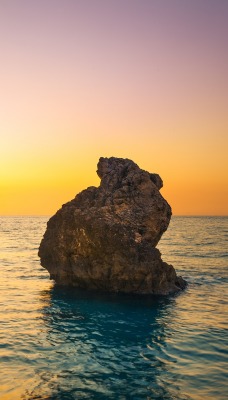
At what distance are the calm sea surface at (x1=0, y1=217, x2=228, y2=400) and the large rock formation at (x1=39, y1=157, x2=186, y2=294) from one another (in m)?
1.30

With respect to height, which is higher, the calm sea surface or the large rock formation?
the large rock formation

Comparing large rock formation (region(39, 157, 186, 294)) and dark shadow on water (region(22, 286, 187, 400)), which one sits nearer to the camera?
dark shadow on water (region(22, 286, 187, 400))

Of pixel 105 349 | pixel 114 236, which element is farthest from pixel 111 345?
pixel 114 236

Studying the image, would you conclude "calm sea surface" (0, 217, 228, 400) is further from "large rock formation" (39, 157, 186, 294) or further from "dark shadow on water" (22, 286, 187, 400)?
"large rock formation" (39, 157, 186, 294)

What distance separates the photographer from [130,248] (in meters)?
25.9

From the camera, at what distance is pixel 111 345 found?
16.3 metres

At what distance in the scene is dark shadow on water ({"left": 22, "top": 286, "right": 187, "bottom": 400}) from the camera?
40.2ft

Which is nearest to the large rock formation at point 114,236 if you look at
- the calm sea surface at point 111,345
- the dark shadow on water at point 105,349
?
the calm sea surface at point 111,345

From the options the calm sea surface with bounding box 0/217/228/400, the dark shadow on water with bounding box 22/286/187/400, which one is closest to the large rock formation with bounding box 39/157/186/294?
the calm sea surface with bounding box 0/217/228/400

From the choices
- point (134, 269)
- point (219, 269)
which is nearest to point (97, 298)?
point (134, 269)

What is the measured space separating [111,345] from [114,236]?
10.6 meters

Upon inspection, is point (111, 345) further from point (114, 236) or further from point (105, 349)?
point (114, 236)

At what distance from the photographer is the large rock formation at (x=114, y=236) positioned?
2602cm

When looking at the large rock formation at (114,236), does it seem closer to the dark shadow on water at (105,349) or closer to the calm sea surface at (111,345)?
the calm sea surface at (111,345)
